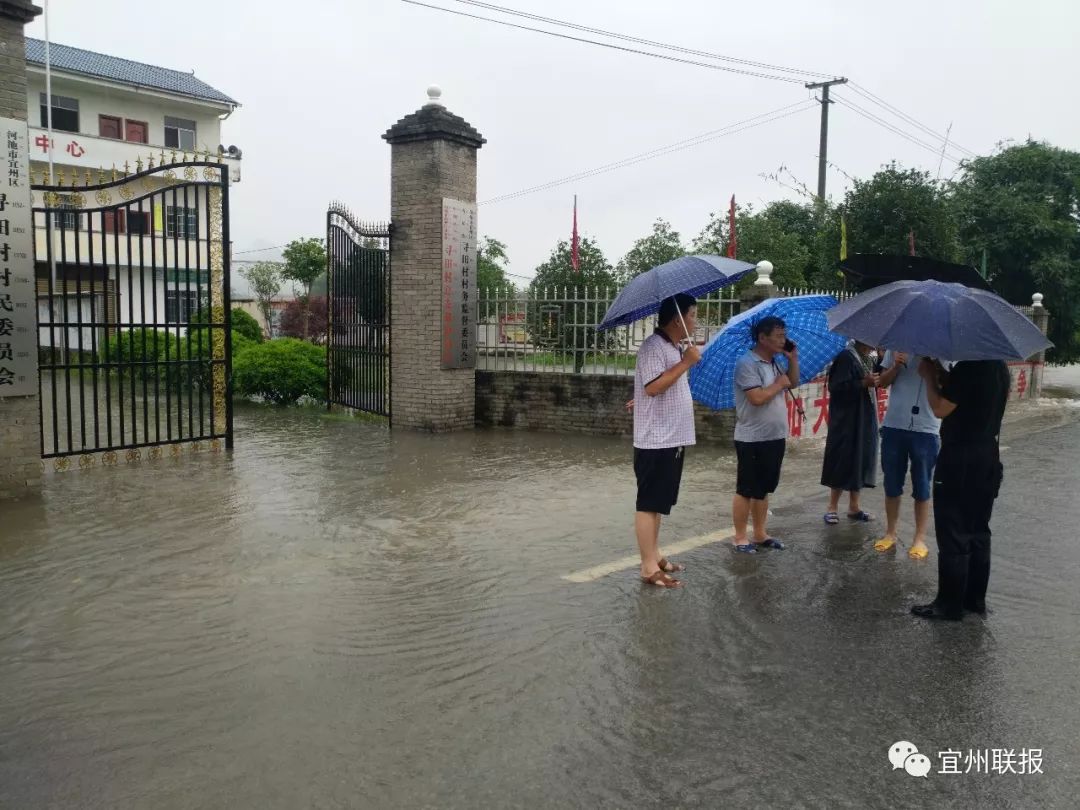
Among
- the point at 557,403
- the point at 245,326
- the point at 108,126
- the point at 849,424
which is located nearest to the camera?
the point at 849,424

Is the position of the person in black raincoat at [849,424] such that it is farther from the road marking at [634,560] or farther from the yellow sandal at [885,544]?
the road marking at [634,560]

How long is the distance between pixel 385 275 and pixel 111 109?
78.2 ft

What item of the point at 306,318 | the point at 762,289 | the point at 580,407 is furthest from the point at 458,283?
the point at 306,318

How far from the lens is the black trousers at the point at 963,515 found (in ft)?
14.9

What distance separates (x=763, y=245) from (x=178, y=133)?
23496mm

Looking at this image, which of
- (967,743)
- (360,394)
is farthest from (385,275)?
(967,743)

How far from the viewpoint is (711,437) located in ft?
34.8

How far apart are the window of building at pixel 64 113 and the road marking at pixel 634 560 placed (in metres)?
29.6

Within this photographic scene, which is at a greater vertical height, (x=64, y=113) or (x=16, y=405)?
(x=64, y=113)

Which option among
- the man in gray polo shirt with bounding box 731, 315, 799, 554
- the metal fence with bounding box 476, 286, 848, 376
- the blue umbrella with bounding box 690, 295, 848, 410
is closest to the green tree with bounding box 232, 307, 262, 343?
the metal fence with bounding box 476, 286, 848, 376

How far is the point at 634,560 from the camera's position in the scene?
18.5 feet

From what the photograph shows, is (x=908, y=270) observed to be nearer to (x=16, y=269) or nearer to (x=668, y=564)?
(x=668, y=564)
